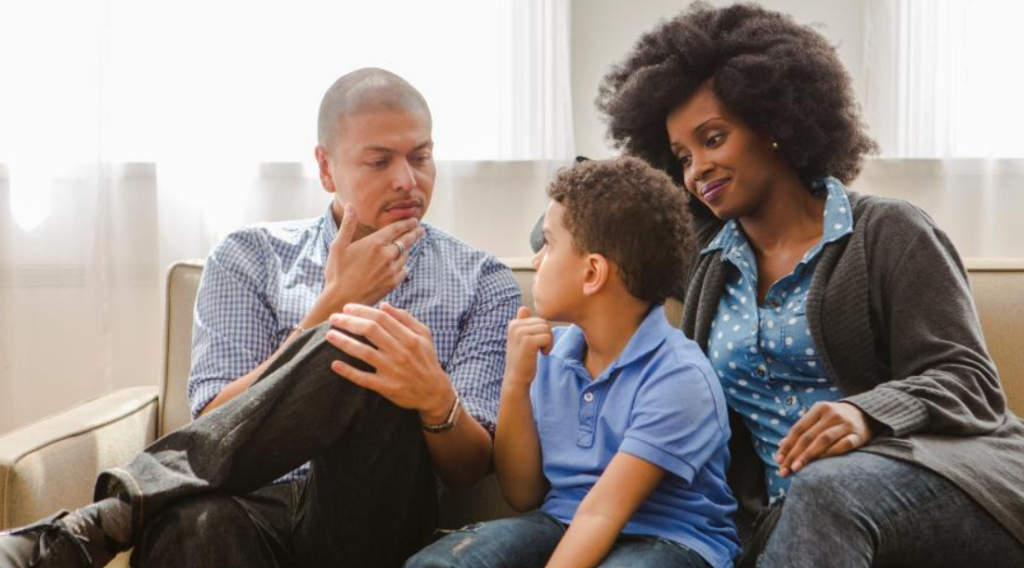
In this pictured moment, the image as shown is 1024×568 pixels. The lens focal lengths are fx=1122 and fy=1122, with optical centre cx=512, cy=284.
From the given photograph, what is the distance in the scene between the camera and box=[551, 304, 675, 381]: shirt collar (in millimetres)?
1564

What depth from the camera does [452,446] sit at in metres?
1.60

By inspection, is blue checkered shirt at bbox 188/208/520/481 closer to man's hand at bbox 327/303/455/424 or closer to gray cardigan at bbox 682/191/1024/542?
man's hand at bbox 327/303/455/424

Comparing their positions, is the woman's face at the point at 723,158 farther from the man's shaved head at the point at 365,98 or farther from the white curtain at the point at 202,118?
the white curtain at the point at 202,118

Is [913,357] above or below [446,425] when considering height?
above

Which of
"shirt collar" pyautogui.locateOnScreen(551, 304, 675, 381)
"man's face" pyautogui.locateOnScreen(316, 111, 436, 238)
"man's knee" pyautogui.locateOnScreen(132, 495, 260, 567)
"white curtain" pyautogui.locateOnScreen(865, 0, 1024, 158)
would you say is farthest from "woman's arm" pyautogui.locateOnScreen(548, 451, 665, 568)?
"white curtain" pyautogui.locateOnScreen(865, 0, 1024, 158)

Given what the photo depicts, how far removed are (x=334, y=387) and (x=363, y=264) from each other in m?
0.39

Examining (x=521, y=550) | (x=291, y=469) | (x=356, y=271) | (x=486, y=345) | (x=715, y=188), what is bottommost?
(x=521, y=550)

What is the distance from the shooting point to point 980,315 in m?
1.89

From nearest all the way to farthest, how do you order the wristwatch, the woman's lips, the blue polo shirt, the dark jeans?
the dark jeans
the blue polo shirt
the wristwatch
the woman's lips

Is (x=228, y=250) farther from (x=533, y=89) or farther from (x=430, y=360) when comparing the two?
(x=533, y=89)

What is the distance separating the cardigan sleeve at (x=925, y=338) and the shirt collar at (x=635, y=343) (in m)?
0.29

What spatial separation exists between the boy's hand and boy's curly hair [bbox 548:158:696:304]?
0.13 metres

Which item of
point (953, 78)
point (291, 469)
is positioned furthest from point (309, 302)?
point (953, 78)

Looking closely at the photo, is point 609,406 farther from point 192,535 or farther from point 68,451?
point 68,451
